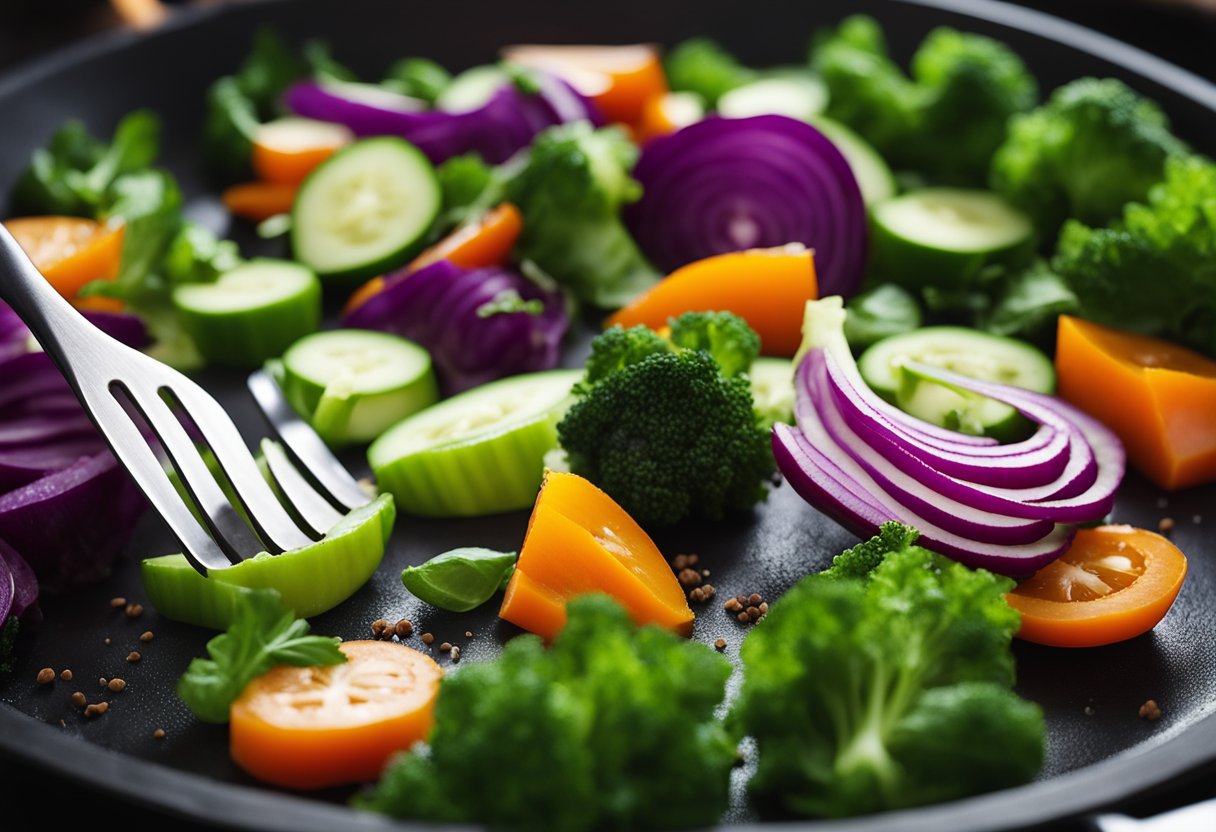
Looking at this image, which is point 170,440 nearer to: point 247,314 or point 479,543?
point 479,543

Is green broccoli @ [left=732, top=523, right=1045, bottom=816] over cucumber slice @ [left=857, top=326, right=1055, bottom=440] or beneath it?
over

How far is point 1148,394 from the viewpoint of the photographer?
11.8 feet

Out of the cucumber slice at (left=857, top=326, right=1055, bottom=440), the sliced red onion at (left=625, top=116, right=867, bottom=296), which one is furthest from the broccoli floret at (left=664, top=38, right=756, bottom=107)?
the cucumber slice at (left=857, top=326, right=1055, bottom=440)

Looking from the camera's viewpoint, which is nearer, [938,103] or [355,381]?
[355,381]

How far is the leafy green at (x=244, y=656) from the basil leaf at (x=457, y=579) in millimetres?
363

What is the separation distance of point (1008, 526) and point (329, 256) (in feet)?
8.20

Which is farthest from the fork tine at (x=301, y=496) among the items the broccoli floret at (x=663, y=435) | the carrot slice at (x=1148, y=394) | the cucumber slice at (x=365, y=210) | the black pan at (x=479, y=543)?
the carrot slice at (x=1148, y=394)

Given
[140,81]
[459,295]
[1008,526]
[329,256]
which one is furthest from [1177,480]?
[140,81]

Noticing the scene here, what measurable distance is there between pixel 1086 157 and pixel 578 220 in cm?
170

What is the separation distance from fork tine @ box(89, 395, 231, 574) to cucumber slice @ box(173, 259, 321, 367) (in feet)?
3.12

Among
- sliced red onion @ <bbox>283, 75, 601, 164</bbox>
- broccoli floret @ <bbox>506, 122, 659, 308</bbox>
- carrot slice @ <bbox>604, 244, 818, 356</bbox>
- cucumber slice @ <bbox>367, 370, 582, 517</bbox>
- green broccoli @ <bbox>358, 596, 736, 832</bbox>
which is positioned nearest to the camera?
green broccoli @ <bbox>358, 596, 736, 832</bbox>

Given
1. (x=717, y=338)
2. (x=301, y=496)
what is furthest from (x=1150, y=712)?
(x=301, y=496)

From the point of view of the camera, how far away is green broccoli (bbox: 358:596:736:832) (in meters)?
2.24

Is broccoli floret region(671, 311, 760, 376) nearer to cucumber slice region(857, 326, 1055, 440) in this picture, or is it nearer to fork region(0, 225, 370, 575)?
cucumber slice region(857, 326, 1055, 440)
